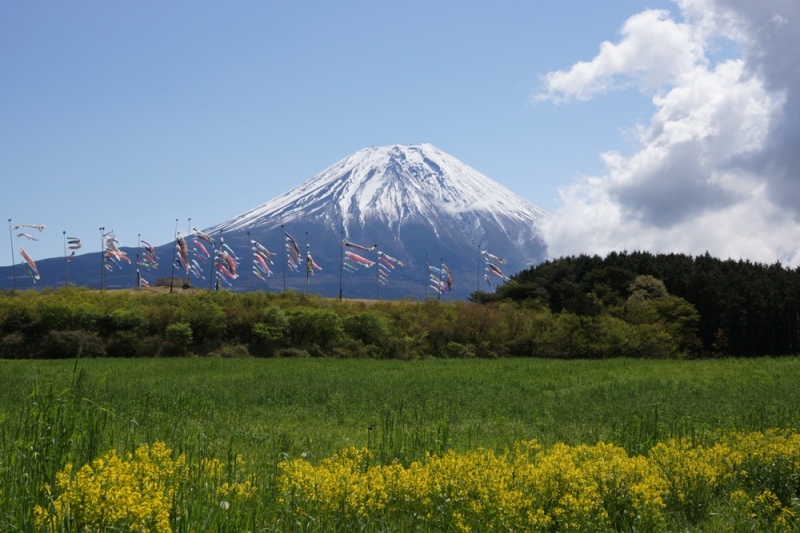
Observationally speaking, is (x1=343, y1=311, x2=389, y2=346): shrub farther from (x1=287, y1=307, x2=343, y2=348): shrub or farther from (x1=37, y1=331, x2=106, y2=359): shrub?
(x1=37, y1=331, x2=106, y2=359): shrub

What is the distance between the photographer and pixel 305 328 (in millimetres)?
48906

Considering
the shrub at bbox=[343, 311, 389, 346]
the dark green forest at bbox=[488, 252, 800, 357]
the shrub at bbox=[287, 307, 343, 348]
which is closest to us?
the shrub at bbox=[287, 307, 343, 348]

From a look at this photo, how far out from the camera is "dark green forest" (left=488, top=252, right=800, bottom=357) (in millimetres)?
57875

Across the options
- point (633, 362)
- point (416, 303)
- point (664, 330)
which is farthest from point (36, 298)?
point (664, 330)

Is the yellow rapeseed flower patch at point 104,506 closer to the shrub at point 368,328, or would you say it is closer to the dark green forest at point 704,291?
the shrub at point 368,328

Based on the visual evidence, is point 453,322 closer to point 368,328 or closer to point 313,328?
point 368,328

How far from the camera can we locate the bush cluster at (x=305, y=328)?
1817 inches

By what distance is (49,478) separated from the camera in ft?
20.8

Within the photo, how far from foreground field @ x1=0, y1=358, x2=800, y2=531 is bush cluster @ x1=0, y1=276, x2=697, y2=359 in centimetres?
1053

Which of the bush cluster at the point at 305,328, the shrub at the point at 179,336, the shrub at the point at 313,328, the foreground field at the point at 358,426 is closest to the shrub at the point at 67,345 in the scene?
the bush cluster at the point at 305,328

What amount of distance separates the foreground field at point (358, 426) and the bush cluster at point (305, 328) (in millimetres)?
10533

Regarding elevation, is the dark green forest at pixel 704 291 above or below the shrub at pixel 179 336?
above

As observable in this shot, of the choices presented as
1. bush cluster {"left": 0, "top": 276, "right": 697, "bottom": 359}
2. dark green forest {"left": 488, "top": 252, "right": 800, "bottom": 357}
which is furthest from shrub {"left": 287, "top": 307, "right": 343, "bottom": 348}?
dark green forest {"left": 488, "top": 252, "right": 800, "bottom": 357}

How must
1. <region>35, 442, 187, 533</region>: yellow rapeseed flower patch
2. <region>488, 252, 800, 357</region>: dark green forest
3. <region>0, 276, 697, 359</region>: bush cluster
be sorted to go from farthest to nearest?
<region>488, 252, 800, 357</region>: dark green forest
<region>0, 276, 697, 359</region>: bush cluster
<region>35, 442, 187, 533</region>: yellow rapeseed flower patch
